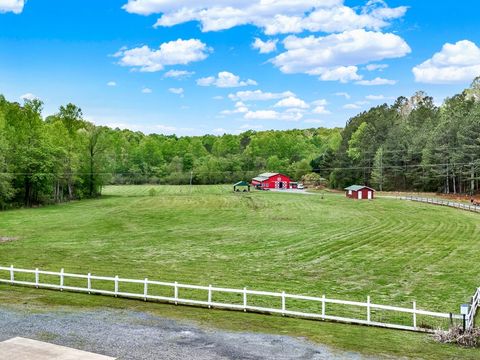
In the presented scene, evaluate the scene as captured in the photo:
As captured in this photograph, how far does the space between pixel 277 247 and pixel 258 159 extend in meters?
118

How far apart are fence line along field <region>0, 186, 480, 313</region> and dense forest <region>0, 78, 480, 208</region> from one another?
33.2ft

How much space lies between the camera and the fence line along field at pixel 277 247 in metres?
27.5

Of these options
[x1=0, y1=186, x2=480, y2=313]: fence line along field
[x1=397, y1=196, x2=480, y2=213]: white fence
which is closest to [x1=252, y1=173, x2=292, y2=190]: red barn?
[x1=397, y1=196, x2=480, y2=213]: white fence

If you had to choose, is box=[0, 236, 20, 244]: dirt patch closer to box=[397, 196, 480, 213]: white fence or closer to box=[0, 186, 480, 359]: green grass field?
box=[0, 186, 480, 359]: green grass field

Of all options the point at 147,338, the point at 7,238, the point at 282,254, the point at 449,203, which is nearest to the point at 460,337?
the point at 147,338

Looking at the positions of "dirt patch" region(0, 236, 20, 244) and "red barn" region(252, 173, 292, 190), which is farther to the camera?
"red barn" region(252, 173, 292, 190)

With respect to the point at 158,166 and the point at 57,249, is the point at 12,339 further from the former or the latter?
the point at 158,166

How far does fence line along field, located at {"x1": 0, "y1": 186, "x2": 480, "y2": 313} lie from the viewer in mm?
27531

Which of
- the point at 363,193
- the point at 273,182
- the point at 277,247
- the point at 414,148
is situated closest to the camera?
the point at 277,247

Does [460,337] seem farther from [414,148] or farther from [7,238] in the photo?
[414,148]

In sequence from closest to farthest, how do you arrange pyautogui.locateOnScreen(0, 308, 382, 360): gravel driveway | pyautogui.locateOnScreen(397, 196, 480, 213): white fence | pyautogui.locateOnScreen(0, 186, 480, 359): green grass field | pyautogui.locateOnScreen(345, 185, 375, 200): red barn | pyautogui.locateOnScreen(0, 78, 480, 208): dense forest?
pyautogui.locateOnScreen(0, 308, 382, 360): gravel driveway
pyautogui.locateOnScreen(0, 186, 480, 359): green grass field
pyautogui.locateOnScreen(397, 196, 480, 213): white fence
pyautogui.locateOnScreen(0, 78, 480, 208): dense forest
pyautogui.locateOnScreen(345, 185, 375, 200): red barn

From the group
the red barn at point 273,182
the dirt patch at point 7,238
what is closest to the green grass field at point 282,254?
the dirt patch at point 7,238

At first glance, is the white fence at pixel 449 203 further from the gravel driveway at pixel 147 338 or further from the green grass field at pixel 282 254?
the gravel driveway at pixel 147 338

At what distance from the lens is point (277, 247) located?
132 feet
